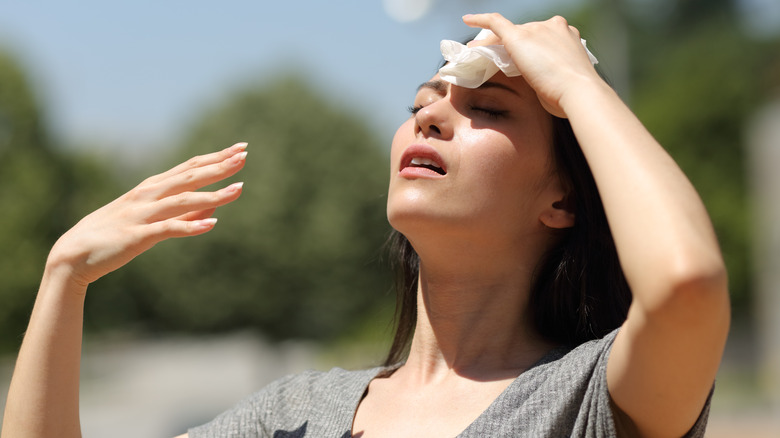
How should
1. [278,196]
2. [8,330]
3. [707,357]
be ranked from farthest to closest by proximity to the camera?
1. [278,196]
2. [8,330]
3. [707,357]

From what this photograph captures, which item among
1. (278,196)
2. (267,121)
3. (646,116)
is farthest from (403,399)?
(646,116)

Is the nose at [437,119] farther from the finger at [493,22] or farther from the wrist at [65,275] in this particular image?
the wrist at [65,275]

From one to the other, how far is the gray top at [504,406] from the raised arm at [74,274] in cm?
43

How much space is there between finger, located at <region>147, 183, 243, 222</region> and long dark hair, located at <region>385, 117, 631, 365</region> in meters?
0.91

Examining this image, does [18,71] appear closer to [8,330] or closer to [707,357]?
[8,330]

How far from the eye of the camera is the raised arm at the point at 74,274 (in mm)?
2184

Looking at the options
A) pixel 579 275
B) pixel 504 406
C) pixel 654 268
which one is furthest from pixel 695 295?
pixel 579 275

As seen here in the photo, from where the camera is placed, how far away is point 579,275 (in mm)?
2385

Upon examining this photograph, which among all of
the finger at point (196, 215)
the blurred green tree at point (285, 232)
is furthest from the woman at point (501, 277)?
the blurred green tree at point (285, 232)

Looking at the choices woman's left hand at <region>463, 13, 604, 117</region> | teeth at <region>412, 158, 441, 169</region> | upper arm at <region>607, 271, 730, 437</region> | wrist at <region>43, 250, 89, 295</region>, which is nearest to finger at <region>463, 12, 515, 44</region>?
woman's left hand at <region>463, 13, 604, 117</region>

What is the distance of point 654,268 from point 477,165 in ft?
2.28

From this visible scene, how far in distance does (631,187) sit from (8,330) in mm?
19001

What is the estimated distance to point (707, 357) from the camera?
1678 mm

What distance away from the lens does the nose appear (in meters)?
2.33
